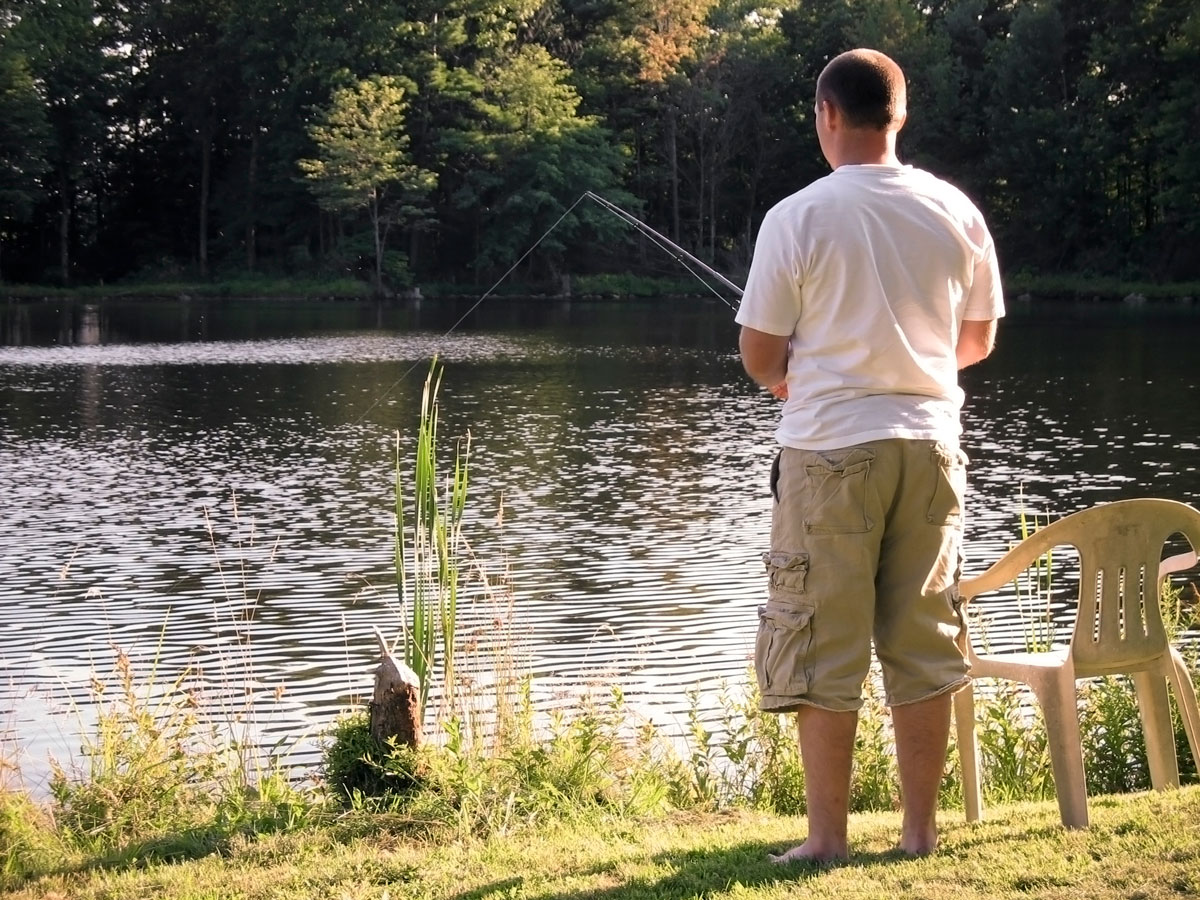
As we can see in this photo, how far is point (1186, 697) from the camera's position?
3.92m

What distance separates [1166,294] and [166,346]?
3049 centimetres

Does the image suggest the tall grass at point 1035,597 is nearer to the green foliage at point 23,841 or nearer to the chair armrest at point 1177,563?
the chair armrest at point 1177,563

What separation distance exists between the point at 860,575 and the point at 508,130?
52.6 metres

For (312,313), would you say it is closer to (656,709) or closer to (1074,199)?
(1074,199)

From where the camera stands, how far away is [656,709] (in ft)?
24.4

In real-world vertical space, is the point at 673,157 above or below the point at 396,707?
above

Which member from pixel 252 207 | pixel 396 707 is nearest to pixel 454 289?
pixel 252 207

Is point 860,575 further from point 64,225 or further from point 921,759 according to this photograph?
point 64,225

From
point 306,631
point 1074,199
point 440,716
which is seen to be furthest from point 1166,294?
point 440,716

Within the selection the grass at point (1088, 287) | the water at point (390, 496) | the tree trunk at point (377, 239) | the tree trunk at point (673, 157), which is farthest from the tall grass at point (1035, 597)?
the tree trunk at point (673, 157)

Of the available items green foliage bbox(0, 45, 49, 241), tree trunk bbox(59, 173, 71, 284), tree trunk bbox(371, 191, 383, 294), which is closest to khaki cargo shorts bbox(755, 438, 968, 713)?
tree trunk bbox(371, 191, 383, 294)

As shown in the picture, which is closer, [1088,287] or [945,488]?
[945,488]

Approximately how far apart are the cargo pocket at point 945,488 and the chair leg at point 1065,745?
0.62 metres

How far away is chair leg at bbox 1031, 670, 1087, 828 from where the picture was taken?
352cm
